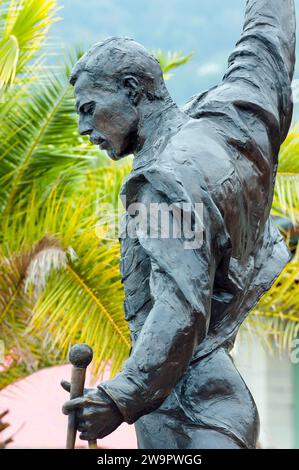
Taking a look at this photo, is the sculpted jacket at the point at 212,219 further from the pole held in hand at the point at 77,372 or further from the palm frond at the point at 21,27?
the palm frond at the point at 21,27

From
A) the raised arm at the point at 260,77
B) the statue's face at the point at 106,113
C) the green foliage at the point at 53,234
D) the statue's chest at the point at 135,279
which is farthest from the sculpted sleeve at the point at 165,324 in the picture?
the green foliage at the point at 53,234

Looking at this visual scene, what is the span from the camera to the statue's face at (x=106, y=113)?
7.86ft

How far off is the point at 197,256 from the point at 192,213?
11cm

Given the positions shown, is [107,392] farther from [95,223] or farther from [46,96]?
[46,96]

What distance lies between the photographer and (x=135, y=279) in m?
2.43

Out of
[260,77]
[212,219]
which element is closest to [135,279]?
[212,219]

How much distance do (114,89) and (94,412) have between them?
892mm

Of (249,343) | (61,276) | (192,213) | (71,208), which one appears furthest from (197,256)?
(249,343)

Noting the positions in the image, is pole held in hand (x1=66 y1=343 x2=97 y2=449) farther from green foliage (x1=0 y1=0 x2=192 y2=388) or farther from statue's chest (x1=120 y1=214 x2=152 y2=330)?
green foliage (x1=0 y1=0 x2=192 y2=388)

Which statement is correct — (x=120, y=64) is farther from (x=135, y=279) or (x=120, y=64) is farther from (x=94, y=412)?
(x=94, y=412)

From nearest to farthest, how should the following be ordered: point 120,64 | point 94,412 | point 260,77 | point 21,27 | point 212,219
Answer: point 94,412, point 212,219, point 120,64, point 260,77, point 21,27

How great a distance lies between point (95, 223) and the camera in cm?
665

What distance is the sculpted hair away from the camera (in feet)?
7.85

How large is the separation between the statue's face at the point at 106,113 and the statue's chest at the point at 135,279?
23 centimetres
